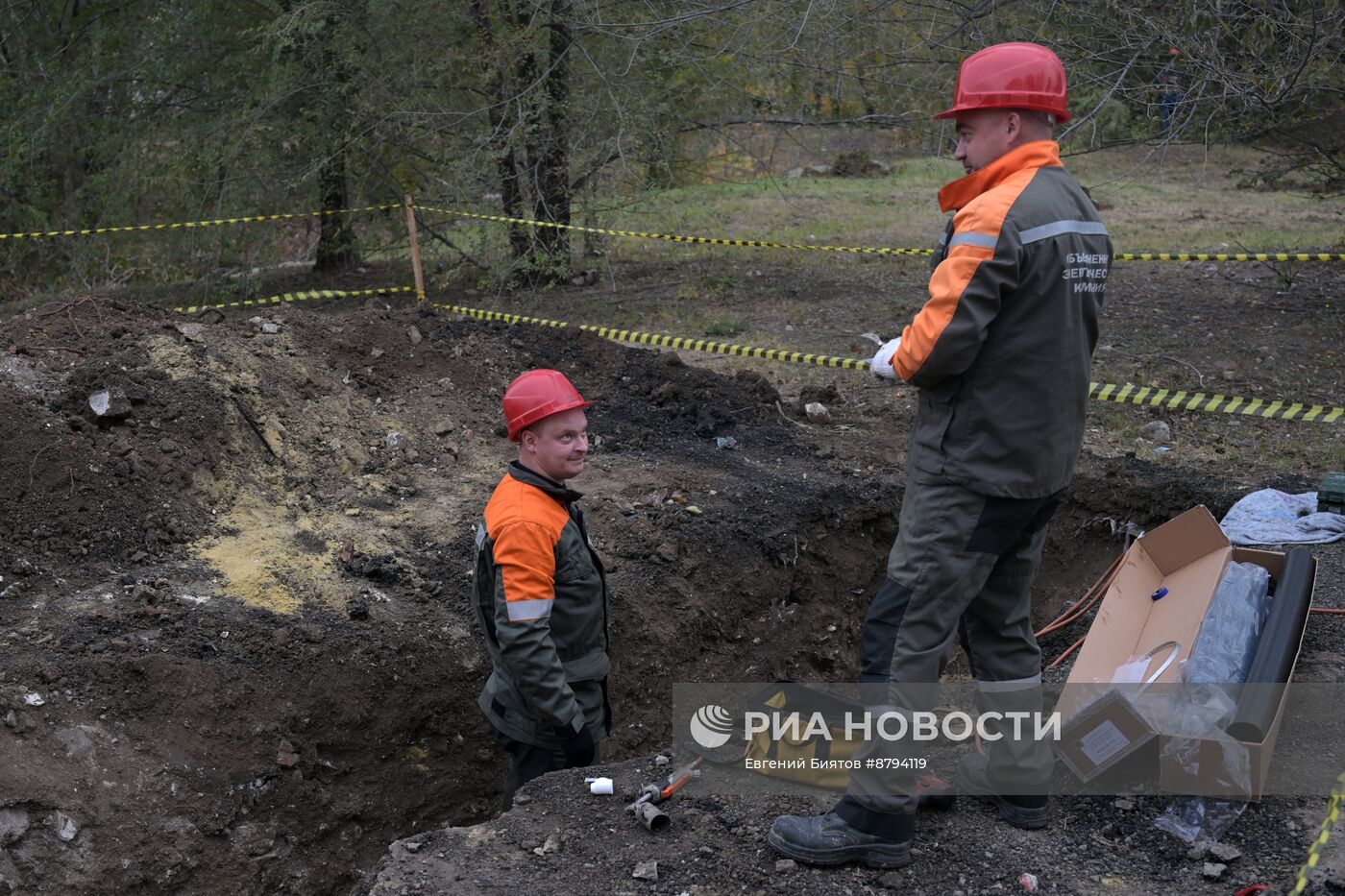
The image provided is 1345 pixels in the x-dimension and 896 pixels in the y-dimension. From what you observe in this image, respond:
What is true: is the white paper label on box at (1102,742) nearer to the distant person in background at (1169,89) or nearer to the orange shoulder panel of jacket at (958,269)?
the orange shoulder panel of jacket at (958,269)

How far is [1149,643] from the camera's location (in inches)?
193

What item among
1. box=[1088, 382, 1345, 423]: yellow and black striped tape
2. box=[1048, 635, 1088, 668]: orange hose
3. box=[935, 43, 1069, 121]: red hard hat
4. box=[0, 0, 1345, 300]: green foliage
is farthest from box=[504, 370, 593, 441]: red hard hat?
box=[0, 0, 1345, 300]: green foliage

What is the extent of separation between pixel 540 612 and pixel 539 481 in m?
0.42

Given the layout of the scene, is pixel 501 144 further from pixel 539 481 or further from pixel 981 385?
pixel 981 385

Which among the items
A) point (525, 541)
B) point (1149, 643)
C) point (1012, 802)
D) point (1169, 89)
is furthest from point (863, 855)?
point (1169, 89)

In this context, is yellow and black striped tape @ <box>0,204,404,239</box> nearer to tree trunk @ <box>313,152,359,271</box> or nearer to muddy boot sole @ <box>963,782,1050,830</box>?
tree trunk @ <box>313,152,359,271</box>

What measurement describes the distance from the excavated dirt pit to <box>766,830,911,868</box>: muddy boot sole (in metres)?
0.23

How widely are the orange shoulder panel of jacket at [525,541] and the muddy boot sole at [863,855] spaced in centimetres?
111

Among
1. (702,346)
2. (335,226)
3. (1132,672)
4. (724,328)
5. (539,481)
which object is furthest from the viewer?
(335,226)

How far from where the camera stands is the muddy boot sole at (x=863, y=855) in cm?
337

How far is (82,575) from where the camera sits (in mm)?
5688

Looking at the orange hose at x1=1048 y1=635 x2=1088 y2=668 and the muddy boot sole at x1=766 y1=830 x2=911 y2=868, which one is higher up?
the muddy boot sole at x1=766 y1=830 x2=911 y2=868

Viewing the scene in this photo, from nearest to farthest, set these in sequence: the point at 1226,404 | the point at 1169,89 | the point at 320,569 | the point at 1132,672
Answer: the point at 1132,672
the point at 320,569
the point at 1226,404
the point at 1169,89

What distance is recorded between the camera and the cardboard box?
367cm
